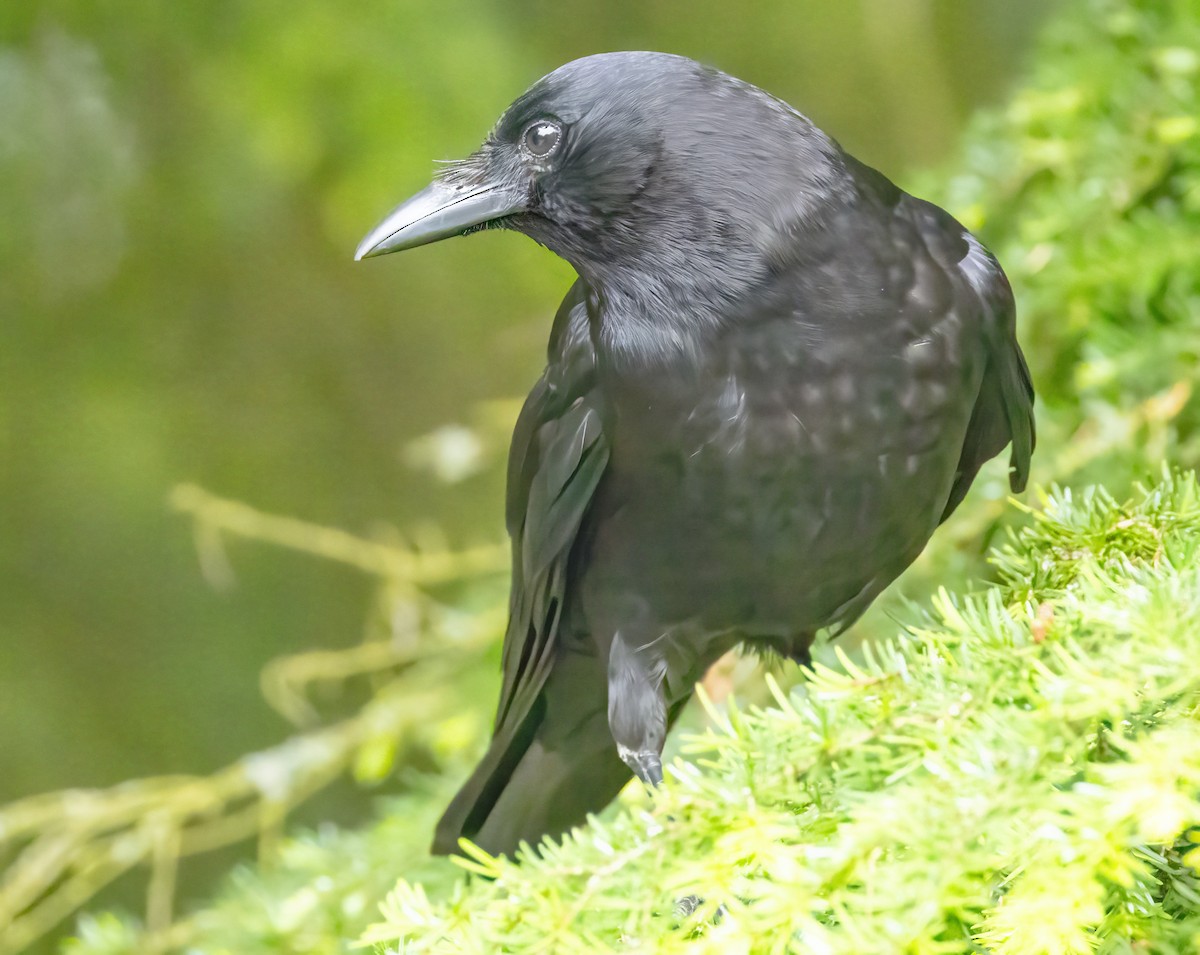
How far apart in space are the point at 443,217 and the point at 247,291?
1144mm

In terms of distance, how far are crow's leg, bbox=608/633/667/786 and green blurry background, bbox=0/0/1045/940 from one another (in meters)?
0.83

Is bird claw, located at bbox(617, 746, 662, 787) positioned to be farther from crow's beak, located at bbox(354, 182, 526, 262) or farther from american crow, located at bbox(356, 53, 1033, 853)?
crow's beak, located at bbox(354, 182, 526, 262)

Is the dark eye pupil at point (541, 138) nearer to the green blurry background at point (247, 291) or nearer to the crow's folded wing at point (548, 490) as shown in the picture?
the crow's folded wing at point (548, 490)

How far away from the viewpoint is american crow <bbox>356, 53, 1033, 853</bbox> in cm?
89

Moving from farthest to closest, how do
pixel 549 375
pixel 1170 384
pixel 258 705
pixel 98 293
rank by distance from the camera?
pixel 258 705 < pixel 98 293 < pixel 1170 384 < pixel 549 375

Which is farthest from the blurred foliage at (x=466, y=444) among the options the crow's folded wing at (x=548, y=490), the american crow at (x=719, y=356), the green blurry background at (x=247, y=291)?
the crow's folded wing at (x=548, y=490)

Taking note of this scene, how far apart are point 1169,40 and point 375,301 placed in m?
1.36

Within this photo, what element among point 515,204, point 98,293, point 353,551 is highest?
point 98,293

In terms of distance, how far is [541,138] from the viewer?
0.96 m

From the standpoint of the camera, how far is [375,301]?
2113 millimetres

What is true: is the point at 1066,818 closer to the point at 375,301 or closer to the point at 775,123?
the point at 775,123

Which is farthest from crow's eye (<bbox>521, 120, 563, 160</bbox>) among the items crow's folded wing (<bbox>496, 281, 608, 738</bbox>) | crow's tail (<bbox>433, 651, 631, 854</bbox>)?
crow's tail (<bbox>433, 651, 631, 854</bbox>)

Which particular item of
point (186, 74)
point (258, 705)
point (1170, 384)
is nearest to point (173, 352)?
→ point (186, 74)

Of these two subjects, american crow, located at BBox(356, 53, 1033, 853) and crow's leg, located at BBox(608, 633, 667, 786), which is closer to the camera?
american crow, located at BBox(356, 53, 1033, 853)
